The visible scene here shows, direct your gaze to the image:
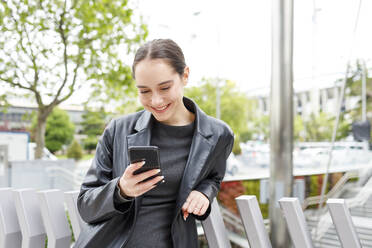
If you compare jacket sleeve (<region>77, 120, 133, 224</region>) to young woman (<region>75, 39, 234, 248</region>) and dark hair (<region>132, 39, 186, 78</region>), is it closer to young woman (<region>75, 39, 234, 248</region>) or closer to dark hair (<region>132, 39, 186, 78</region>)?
young woman (<region>75, 39, 234, 248</region>)

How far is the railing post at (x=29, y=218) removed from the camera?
3.48 ft

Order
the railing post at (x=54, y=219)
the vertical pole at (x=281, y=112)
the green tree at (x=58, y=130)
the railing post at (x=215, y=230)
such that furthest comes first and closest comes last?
the green tree at (x=58, y=130), the vertical pole at (x=281, y=112), the railing post at (x=54, y=219), the railing post at (x=215, y=230)

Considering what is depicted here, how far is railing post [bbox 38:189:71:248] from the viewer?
104 centimetres

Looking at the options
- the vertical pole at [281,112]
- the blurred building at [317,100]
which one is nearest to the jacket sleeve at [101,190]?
the vertical pole at [281,112]

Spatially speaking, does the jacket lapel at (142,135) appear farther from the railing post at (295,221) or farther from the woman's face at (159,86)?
the railing post at (295,221)

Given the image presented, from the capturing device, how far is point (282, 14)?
79.0 inches

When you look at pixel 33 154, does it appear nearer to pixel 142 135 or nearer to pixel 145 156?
pixel 142 135

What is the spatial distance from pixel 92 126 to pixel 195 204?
4122mm

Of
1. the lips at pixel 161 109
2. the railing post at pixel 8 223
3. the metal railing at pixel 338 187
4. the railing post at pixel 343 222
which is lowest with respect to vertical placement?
the metal railing at pixel 338 187

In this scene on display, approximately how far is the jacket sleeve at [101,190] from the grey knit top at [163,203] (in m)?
0.05

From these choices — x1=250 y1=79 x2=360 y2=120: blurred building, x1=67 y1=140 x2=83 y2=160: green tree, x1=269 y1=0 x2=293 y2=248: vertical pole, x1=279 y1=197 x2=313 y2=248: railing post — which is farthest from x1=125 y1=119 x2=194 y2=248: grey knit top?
x1=67 y1=140 x2=83 y2=160: green tree

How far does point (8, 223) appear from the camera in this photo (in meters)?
1.10

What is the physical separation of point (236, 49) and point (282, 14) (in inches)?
165

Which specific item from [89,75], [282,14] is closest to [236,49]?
[89,75]
